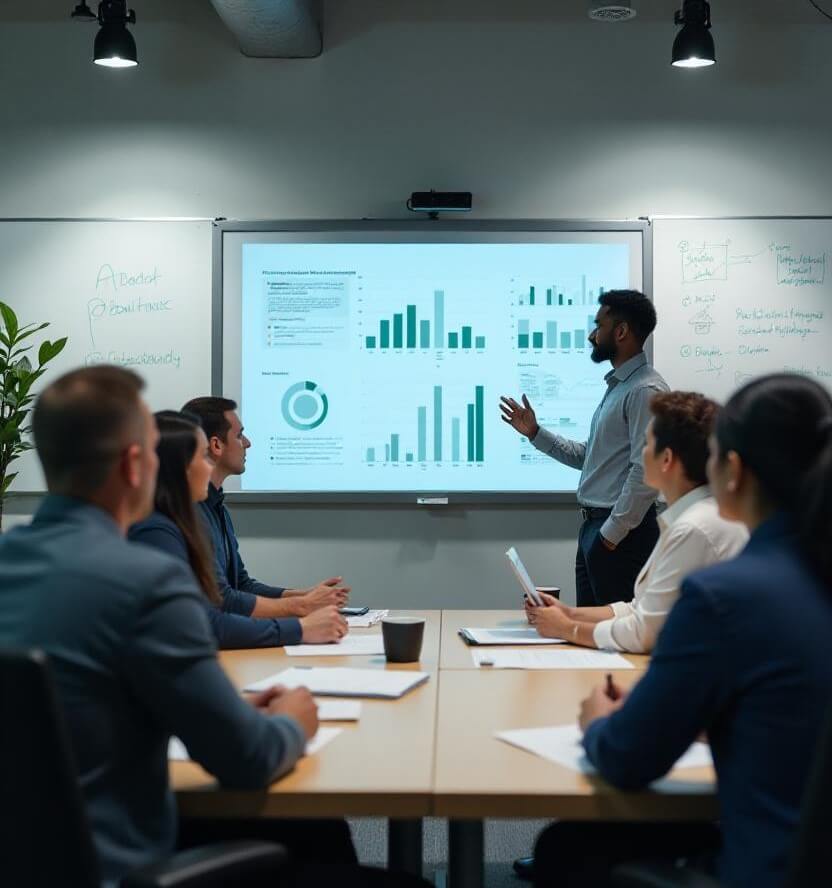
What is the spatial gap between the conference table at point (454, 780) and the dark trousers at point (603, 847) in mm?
142

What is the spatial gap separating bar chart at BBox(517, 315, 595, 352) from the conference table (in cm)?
271

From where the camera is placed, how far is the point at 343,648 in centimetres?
272

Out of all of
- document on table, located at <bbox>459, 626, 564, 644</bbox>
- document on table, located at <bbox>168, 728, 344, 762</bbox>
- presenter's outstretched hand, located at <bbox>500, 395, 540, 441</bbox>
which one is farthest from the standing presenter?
document on table, located at <bbox>168, 728, 344, 762</bbox>

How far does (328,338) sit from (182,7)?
1556 millimetres

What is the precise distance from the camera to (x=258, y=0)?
13.8 ft

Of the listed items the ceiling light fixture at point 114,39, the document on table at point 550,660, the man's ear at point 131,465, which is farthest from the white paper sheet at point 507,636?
the ceiling light fixture at point 114,39

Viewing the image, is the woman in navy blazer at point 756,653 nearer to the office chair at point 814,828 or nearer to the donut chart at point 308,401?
the office chair at point 814,828

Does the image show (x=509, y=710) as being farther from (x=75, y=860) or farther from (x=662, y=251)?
(x=662, y=251)

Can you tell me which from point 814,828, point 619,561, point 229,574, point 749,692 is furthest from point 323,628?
point 619,561

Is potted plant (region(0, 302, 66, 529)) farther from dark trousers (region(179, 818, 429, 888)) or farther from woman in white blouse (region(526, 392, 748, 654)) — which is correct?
dark trousers (region(179, 818, 429, 888))

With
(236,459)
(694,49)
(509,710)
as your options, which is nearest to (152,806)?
(509,710)

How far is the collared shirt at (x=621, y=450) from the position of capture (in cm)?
413

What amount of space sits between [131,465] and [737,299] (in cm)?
372

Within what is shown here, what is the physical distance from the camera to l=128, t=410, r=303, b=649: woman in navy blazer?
2639mm
